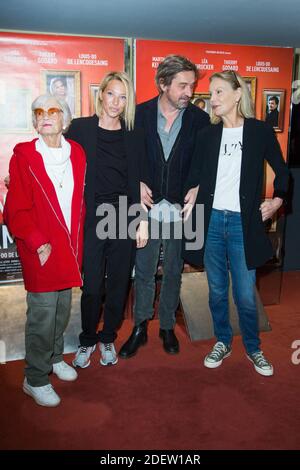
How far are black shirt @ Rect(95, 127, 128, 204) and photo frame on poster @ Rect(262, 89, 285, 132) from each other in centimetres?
135

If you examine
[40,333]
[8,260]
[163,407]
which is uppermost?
[8,260]

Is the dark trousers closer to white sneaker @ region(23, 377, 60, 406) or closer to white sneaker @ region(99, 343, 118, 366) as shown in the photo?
white sneaker @ region(99, 343, 118, 366)

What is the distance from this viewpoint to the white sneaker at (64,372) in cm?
237

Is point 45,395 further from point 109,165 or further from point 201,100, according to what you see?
point 201,100

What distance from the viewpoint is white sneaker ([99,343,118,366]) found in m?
2.53

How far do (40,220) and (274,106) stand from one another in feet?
6.53

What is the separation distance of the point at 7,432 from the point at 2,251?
1.23 meters

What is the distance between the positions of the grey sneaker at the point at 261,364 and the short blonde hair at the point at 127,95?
142 cm

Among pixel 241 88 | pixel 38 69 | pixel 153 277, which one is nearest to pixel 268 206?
pixel 241 88

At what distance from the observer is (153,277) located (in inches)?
104

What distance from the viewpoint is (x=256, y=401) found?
86.7 inches

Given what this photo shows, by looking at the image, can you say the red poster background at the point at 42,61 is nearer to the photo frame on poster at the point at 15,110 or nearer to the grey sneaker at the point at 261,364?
the photo frame on poster at the point at 15,110

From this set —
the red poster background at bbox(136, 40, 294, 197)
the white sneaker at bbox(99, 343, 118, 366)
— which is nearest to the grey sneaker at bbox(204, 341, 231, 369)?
the white sneaker at bbox(99, 343, 118, 366)
